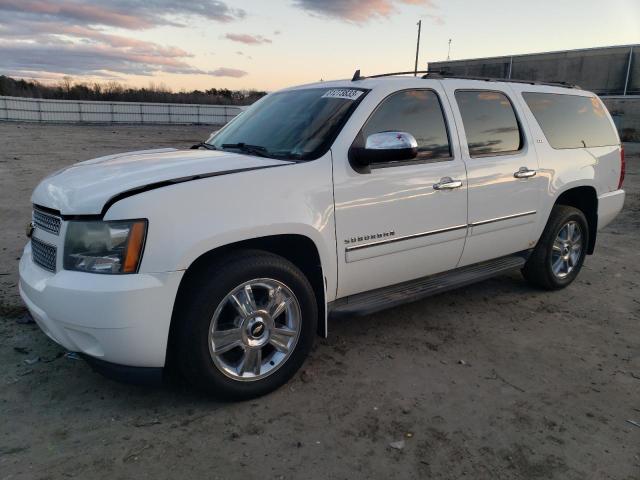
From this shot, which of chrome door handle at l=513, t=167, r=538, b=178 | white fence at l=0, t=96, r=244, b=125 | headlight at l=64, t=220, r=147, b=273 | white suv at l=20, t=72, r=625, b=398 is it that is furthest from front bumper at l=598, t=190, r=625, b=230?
white fence at l=0, t=96, r=244, b=125

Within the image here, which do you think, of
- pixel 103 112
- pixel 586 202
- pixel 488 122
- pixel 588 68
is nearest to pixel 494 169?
pixel 488 122

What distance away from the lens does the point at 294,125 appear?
365 centimetres

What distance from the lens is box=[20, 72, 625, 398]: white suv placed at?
2.64 metres

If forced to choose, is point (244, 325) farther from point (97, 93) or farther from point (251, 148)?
point (97, 93)

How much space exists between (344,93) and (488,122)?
1340 millimetres

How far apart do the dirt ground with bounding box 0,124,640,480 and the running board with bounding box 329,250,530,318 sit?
390 mm

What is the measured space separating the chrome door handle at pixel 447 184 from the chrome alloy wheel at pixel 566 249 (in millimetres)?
1743

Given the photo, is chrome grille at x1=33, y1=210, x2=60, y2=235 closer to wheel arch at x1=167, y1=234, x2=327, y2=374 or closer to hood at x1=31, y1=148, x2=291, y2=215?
hood at x1=31, y1=148, x2=291, y2=215

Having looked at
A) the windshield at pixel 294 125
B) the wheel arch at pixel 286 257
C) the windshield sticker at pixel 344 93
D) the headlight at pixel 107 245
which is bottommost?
the wheel arch at pixel 286 257

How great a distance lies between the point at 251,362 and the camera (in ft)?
10.0

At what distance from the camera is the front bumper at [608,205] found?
5.29 meters

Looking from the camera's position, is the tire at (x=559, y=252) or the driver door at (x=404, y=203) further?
the tire at (x=559, y=252)

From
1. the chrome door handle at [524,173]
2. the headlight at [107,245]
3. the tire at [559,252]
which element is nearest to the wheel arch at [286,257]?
the headlight at [107,245]

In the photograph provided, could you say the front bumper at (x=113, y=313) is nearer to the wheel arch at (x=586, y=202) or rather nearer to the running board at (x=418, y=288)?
the running board at (x=418, y=288)
